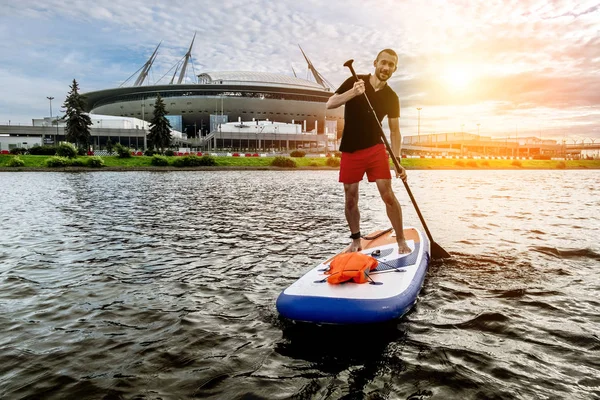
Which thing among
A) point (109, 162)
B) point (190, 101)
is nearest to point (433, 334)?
point (109, 162)

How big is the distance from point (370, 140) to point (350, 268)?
2544 mm

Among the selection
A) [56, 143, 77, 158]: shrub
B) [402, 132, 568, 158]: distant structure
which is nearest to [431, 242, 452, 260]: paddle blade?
[56, 143, 77, 158]: shrub

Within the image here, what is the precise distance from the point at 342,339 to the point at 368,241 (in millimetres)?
3347


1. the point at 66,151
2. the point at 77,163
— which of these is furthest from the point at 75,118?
the point at 77,163

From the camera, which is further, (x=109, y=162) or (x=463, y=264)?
(x=109, y=162)

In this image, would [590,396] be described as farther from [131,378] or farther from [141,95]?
[141,95]

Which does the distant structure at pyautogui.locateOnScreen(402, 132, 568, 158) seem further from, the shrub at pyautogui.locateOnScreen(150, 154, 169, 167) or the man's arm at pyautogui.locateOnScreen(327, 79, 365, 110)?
the man's arm at pyautogui.locateOnScreen(327, 79, 365, 110)

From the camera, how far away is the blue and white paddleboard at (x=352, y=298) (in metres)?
4.38

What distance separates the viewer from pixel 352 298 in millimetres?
4496

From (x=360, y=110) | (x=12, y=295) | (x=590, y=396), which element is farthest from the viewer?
(x=360, y=110)

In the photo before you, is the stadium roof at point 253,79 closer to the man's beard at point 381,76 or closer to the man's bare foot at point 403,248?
the man's beard at point 381,76

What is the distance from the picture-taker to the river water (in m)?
3.55

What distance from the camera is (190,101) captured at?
120312 millimetres

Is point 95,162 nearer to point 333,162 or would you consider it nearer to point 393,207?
point 333,162
